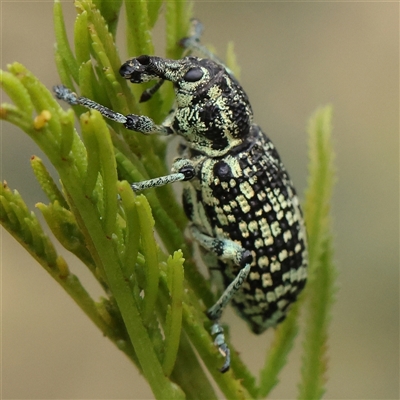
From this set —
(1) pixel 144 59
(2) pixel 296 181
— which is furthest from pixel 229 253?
(2) pixel 296 181

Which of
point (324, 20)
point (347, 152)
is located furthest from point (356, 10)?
point (347, 152)

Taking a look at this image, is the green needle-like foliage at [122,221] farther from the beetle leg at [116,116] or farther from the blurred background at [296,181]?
the blurred background at [296,181]

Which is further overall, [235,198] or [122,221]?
[235,198]

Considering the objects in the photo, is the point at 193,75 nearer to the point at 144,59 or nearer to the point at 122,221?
the point at 144,59

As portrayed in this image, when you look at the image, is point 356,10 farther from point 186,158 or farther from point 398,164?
point 186,158

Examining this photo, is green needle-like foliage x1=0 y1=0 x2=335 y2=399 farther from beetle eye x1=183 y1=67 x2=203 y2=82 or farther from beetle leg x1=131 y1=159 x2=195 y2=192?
beetle eye x1=183 y1=67 x2=203 y2=82

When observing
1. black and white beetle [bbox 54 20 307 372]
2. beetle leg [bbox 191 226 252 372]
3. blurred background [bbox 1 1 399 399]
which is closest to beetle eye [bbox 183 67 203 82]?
black and white beetle [bbox 54 20 307 372]
